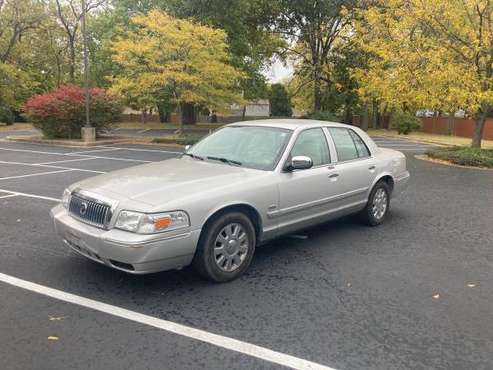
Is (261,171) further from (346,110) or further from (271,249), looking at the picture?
(346,110)

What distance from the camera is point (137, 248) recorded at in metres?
3.74

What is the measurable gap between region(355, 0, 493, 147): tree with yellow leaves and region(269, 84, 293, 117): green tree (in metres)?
29.8

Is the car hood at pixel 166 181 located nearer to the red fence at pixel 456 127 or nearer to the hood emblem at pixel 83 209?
the hood emblem at pixel 83 209

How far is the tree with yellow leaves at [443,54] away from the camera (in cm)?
1409

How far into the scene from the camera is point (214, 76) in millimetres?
19781

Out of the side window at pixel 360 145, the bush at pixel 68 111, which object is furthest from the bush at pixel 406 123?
the side window at pixel 360 145

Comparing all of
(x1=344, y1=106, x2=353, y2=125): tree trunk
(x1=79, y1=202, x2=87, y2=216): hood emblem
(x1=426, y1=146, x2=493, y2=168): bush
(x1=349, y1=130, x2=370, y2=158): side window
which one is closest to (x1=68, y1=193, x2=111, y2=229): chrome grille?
(x1=79, y1=202, x2=87, y2=216): hood emblem

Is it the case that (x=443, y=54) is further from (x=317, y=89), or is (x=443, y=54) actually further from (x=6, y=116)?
(x=6, y=116)

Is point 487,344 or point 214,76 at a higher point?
point 214,76

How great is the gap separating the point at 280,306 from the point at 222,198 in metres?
1.11

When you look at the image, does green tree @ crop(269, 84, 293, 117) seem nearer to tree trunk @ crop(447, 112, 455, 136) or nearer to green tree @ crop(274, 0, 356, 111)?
green tree @ crop(274, 0, 356, 111)

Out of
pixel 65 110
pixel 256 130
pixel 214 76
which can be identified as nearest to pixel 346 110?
pixel 214 76

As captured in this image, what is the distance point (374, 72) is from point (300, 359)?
52.2ft

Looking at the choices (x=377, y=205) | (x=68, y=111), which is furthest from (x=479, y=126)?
(x=68, y=111)
